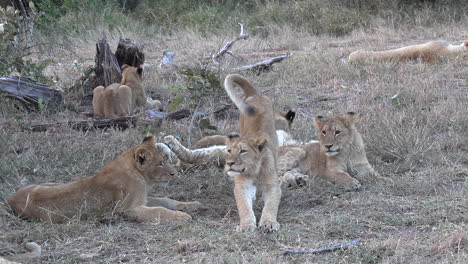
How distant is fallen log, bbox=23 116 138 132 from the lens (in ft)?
21.1

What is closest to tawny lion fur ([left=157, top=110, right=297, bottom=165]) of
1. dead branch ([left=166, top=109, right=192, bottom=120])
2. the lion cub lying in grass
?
the lion cub lying in grass

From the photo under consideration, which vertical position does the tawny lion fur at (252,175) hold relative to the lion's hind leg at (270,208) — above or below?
above

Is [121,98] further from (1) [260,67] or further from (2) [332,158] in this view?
(2) [332,158]

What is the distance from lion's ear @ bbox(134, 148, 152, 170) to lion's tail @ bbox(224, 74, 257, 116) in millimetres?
723

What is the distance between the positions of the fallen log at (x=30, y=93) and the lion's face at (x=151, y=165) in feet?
8.69

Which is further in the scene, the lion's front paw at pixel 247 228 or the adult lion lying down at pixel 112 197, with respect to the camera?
the adult lion lying down at pixel 112 197

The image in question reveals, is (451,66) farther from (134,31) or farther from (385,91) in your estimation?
(134,31)

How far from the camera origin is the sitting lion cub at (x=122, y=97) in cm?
720

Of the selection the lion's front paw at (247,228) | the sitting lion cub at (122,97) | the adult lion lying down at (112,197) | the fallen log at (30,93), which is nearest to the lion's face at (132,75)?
the sitting lion cub at (122,97)

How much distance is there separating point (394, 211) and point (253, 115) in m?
1.27

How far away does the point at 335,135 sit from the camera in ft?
16.5

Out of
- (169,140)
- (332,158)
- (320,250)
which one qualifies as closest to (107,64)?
(169,140)

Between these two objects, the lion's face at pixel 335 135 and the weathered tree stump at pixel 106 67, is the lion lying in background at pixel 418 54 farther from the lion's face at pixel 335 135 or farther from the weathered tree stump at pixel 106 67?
the lion's face at pixel 335 135

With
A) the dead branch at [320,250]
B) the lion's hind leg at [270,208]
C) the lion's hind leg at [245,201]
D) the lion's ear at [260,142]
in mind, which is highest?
the lion's ear at [260,142]
